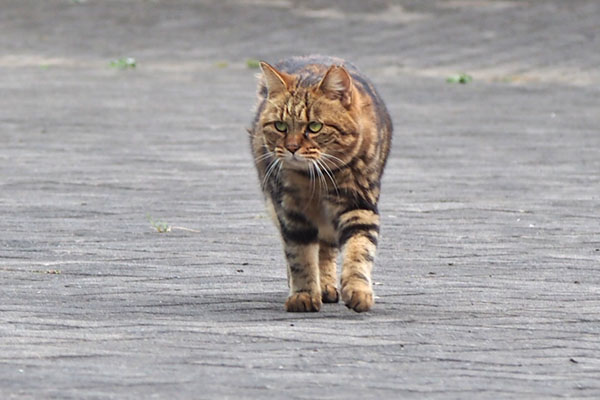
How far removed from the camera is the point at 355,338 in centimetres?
581

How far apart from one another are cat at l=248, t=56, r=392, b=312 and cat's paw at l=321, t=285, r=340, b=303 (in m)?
0.22

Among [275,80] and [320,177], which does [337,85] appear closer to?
[275,80]

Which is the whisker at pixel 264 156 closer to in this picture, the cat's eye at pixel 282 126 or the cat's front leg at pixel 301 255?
the cat's eye at pixel 282 126

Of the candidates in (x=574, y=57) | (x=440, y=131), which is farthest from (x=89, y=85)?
(x=574, y=57)

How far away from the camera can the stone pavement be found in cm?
531

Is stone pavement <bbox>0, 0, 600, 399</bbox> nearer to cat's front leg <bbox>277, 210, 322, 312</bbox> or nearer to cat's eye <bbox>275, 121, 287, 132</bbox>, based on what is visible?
cat's front leg <bbox>277, 210, 322, 312</bbox>

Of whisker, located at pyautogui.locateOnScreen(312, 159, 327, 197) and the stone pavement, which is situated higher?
whisker, located at pyautogui.locateOnScreen(312, 159, 327, 197)

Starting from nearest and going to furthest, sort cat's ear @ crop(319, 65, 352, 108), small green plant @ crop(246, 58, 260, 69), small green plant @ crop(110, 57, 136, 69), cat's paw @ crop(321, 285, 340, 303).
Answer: cat's ear @ crop(319, 65, 352, 108), cat's paw @ crop(321, 285, 340, 303), small green plant @ crop(246, 58, 260, 69), small green plant @ crop(110, 57, 136, 69)

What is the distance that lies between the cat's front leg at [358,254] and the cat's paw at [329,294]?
0.41m

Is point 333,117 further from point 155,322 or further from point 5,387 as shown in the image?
point 5,387

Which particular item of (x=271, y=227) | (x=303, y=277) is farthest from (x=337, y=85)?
(x=271, y=227)

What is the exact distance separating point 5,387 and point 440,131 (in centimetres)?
882

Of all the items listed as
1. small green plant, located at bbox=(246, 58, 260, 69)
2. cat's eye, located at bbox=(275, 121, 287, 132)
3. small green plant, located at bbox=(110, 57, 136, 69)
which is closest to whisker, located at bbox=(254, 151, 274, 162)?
cat's eye, located at bbox=(275, 121, 287, 132)

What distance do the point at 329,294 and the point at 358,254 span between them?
502 mm
